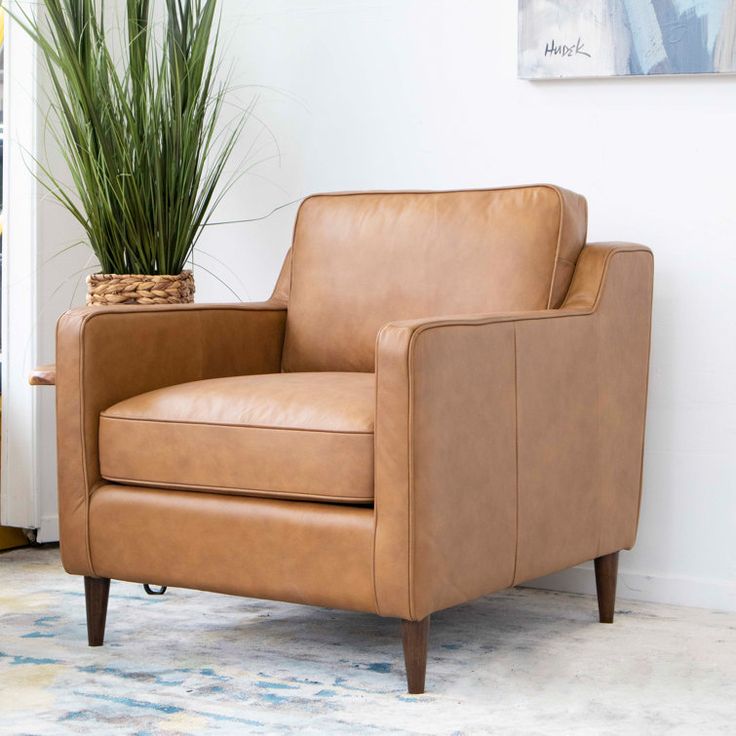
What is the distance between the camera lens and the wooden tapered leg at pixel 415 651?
1890mm

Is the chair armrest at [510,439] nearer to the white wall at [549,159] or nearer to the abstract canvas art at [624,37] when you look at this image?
the white wall at [549,159]

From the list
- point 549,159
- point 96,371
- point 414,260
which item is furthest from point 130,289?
point 549,159

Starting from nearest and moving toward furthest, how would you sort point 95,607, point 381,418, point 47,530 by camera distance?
point 381,418 < point 95,607 < point 47,530

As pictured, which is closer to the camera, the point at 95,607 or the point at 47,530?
the point at 95,607

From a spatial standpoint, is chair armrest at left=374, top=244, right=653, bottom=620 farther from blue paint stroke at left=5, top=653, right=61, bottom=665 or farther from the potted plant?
the potted plant

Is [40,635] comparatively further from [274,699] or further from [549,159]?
[549,159]

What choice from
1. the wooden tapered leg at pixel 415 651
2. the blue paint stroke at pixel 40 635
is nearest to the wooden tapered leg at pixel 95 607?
the blue paint stroke at pixel 40 635

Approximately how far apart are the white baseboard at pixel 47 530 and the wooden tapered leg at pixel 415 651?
1434mm

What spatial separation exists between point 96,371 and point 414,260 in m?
0.66

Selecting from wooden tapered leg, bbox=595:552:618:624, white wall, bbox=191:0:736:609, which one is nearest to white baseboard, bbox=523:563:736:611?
white wall, bbox=191:0:736:609

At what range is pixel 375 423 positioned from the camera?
6.07ft

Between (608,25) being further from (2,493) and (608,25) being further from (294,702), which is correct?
(2,493)

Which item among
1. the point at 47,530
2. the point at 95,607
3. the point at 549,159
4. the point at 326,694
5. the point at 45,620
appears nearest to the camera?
the point at 326,694

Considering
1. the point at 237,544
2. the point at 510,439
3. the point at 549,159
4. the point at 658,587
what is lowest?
the point at 658,587
